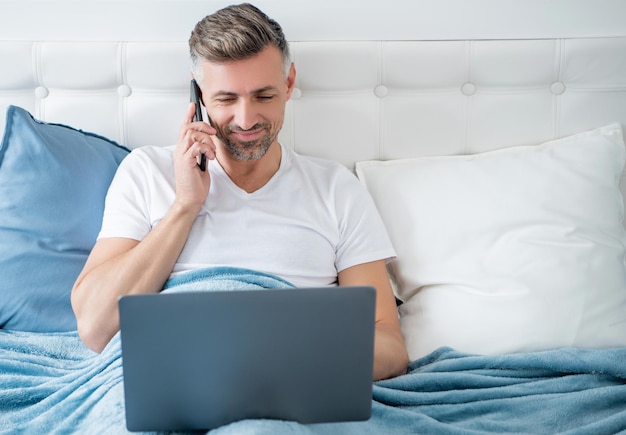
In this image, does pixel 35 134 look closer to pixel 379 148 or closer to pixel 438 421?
pixel 379 148

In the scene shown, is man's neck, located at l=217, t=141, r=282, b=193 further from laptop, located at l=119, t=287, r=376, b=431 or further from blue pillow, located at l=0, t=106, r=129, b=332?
laptop, located at l=119, t=287, r=376, b=431

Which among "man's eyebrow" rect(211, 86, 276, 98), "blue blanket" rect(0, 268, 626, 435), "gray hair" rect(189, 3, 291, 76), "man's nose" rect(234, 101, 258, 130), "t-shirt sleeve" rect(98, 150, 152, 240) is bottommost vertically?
"blue blanket" rect(0, 268, 626, 435)

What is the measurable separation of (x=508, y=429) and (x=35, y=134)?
1106mm

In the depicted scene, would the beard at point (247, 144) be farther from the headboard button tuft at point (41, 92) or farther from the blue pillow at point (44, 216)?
the headboard button tuft at point (41, 92)

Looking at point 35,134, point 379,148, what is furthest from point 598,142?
point 35,134

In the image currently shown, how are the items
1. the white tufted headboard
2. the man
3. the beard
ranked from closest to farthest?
the man
the beard
the white tufted headboard

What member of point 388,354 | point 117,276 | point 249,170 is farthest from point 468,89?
point 117,276

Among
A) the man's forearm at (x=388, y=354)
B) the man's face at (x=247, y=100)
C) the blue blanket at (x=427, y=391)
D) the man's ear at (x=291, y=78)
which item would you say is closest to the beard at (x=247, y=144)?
the man's face at (x=247, y=100)

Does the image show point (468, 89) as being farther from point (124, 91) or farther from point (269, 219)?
point (124, 91)

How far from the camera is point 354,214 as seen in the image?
4.86 ft

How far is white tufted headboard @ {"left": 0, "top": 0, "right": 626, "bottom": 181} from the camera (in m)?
1.65

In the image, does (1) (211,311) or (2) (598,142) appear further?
(2) (598,142)

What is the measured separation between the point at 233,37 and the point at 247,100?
128 mm

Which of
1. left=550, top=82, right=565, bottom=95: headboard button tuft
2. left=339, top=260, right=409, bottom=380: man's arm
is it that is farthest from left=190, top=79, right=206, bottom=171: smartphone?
→ left=550, top=82, right=565, bottom=95: headboard button tuft
